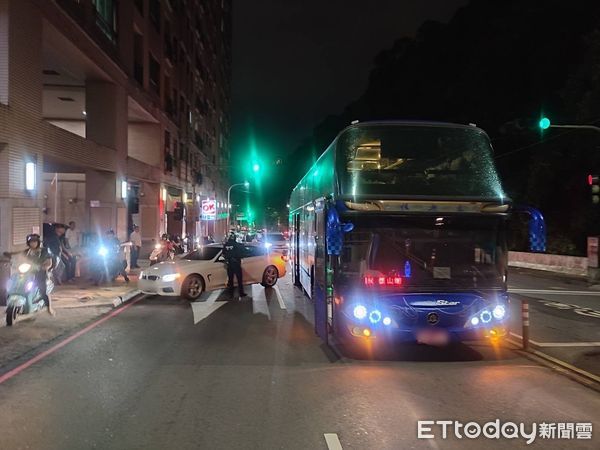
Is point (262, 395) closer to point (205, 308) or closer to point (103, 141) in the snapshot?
point (205, 308)

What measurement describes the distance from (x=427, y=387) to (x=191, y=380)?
9.59ft

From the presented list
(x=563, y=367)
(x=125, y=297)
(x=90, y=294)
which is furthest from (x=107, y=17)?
(x=563, y=367)

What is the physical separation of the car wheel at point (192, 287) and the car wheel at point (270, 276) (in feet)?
9.58

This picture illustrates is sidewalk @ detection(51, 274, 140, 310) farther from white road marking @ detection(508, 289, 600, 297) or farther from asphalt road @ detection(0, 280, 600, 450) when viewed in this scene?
white road marking @ detection(508, 289, 600, 297)

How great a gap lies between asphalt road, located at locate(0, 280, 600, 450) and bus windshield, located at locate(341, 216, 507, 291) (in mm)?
1219

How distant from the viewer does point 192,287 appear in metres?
14.9

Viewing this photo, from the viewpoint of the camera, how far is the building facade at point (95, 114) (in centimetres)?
1423

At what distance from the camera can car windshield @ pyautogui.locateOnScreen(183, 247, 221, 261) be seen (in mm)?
15891

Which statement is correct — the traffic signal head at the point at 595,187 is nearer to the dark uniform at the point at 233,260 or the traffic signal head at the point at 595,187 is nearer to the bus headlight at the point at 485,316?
the dark uniform at the point at 233,260

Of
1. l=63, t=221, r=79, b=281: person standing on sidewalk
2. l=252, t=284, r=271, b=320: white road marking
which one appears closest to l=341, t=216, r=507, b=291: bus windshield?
l=252, t=284, r=271, b=320: white road marking

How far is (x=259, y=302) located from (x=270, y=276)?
A: 3068mm

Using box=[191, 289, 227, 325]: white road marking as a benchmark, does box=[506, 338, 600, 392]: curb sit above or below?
above

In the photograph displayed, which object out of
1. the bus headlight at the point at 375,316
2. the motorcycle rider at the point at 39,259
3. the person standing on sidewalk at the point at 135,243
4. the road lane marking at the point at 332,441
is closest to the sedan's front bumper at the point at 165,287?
the motorcycle rider at the point at 39,259

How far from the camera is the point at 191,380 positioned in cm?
710
